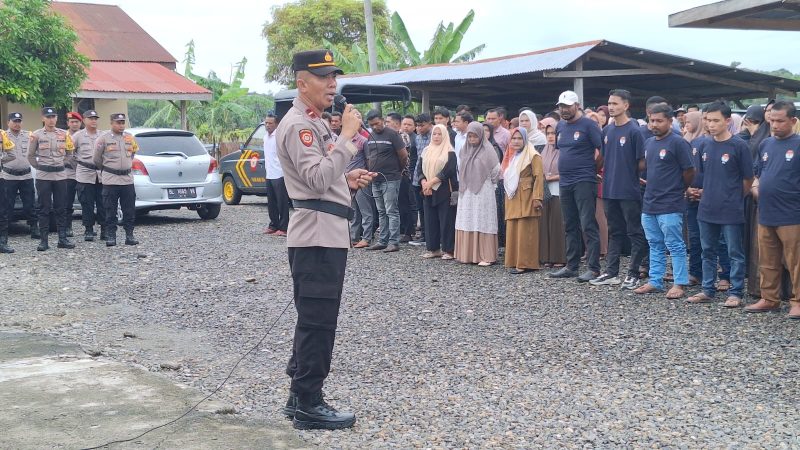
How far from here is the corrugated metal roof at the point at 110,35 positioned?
99.8ft

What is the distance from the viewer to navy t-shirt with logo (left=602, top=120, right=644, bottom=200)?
8766mm

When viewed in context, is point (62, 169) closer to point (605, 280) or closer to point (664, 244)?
point (605, 280)

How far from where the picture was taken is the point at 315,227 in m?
4.71

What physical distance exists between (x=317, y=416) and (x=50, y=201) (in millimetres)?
9051

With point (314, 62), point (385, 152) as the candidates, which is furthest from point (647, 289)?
point (314, 62)

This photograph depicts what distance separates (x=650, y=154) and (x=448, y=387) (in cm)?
391

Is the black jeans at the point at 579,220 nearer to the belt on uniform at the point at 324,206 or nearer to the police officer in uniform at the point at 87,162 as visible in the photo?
the belt on uniform at the point at 324,206

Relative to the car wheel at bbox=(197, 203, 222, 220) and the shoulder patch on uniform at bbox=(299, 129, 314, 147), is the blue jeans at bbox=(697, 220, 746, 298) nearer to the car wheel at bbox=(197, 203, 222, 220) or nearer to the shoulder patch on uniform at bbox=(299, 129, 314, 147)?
the shoulder patch on uniform at bbox=(299, 129, 314, 147)

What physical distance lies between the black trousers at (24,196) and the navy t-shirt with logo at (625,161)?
8633 mm

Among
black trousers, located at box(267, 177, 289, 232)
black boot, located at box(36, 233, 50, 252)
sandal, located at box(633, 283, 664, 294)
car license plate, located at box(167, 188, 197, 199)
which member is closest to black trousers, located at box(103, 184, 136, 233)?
black boot, located at box(36, 233, 50, 252)

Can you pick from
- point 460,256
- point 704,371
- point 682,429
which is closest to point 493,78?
point 460,256

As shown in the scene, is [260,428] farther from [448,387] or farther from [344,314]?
[344,314]

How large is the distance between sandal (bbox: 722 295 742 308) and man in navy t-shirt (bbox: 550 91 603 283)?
1630mm

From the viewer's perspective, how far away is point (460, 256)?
425 inches
